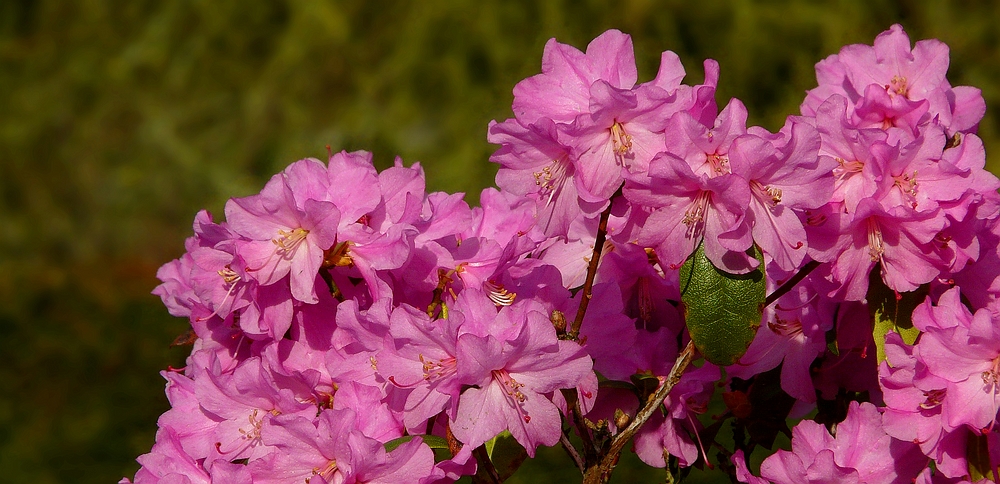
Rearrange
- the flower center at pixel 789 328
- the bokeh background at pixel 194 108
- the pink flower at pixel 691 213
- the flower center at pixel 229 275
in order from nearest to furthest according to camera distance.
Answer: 1. the pink flower at pixel 691 213
2. the flower center at pixel 229 275
3. the flower center at pixel 789 328
4. the bokeh background at pixel 194 108

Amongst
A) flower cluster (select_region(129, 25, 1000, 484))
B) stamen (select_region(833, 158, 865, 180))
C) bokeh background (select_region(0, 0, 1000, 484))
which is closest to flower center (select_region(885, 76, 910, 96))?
flower cluster (select_region(129, 25, 1000, 484))

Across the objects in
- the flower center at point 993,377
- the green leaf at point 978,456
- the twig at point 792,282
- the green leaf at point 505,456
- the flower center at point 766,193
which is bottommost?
the green leaf at point 978,456

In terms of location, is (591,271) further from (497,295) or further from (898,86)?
(898,86)

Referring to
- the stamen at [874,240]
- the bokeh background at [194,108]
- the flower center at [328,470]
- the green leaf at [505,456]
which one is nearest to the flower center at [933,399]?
the stamen at [874,240]

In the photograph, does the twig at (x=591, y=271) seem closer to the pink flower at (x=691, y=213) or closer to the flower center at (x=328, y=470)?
the pink flower at (x=691, y=213)

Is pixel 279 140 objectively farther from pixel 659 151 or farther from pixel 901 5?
pixel 659 151

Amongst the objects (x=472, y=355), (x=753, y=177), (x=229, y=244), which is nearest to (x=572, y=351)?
(x=472, y=355)
